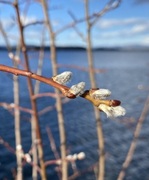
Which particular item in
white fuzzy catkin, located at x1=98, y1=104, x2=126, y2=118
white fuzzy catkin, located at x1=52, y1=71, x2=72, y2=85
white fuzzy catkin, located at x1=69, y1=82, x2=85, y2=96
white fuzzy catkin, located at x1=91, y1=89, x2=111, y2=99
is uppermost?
white fuzzy catkin, located at x1=52, y1=71, x2=72, y2=85

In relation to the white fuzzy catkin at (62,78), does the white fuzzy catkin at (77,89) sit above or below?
below

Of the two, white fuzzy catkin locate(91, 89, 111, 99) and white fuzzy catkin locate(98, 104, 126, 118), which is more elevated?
white fuzzy catkin locate(91, 89, 111, 99)

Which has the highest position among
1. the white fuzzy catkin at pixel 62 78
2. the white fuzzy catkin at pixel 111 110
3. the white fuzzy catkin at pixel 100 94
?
the white fuzzy catkin at pixel 62 78

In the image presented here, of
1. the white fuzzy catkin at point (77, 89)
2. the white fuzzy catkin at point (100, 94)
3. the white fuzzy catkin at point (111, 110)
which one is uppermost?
the white fuzzy catkin at point (77, 89)

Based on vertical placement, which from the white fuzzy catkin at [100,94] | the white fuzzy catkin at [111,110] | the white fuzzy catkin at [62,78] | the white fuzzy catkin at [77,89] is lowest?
the white fuzzy catkin at [111,110]

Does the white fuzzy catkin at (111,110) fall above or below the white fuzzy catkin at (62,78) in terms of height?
below

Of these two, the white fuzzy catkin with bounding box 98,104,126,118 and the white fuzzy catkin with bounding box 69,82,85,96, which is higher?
the white fuzzy catkin with bounding box 69,82,85,96

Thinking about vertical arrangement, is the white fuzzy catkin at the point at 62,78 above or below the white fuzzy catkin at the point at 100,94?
above

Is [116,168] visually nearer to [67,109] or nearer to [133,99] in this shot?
[67,109]

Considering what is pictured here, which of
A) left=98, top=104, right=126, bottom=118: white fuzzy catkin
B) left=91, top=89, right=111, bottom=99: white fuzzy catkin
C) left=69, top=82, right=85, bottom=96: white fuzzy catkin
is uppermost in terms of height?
left=69, top=82, right=85, bottom=96: white fuzzy catkin

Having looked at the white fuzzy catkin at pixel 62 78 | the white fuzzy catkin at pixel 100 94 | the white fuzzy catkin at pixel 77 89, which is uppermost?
the white fuzzy catkin at pixel 62 78

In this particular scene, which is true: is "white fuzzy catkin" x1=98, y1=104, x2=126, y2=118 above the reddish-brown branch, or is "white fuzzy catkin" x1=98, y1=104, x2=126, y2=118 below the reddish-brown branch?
below
